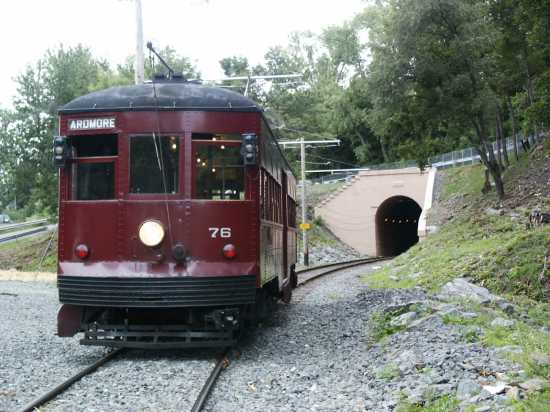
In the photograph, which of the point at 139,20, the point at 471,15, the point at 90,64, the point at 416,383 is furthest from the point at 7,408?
the point at 90,64

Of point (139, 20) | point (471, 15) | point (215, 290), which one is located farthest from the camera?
point (471, 15)

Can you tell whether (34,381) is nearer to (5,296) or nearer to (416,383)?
(416,383)

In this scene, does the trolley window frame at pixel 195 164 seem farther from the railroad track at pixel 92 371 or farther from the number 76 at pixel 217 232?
the railroad track at pixel 92 371

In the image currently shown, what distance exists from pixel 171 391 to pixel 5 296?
12434 millimetres

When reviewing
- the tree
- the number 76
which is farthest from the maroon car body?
the tree

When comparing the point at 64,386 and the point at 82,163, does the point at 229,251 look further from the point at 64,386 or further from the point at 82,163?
the point at 64,386

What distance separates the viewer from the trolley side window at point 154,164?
8828 mm

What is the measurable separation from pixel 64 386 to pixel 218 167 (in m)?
3.34

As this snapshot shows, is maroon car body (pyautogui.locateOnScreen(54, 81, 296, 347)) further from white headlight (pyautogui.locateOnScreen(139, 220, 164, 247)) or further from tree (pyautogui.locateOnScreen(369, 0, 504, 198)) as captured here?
tree (pyautogui.locateOnScreen(369, 0, 504, 198))

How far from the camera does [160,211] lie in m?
8.77

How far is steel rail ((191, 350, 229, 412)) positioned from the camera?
6.35 metres

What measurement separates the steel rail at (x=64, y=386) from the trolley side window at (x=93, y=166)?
6.75ft

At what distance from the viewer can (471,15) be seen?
23672mm

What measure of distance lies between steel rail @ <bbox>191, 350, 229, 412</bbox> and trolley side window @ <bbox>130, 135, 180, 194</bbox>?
2.23 meters
